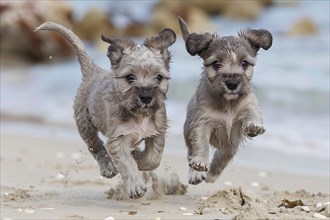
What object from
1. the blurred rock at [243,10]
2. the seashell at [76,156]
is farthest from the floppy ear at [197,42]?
the blurred rock at [243,10]

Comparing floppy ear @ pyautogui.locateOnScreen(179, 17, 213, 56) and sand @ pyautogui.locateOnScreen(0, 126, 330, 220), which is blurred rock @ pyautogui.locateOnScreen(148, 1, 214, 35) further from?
floppy ear @ pyautogui.locateOnScreen(179, 17, 213, 56)

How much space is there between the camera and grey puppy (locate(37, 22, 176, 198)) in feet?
25.1

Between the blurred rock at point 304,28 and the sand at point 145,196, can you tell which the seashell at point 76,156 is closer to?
the sand at point 145,196

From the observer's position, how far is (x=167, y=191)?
30.0 feet

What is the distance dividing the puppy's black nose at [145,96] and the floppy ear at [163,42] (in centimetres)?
50

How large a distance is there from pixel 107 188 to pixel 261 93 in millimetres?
7737

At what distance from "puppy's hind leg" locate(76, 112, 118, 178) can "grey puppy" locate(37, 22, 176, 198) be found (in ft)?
1.42

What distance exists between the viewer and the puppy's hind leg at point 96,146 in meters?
9.02

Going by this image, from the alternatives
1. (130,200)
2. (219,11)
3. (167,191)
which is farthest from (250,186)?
(219,11)

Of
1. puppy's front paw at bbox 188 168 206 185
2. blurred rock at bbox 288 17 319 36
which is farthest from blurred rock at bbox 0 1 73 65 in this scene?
puppy's front paw at bbox 188 168 206 185

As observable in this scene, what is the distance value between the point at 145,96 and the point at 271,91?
32.0 feet

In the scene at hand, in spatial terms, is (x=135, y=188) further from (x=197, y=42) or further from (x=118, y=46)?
(x=197, y=42)

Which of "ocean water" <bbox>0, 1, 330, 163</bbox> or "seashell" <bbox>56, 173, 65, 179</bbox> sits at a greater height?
"ocean water" <bbox>0, 1, 330, 163</bbox>

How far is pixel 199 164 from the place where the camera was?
27.1ft
